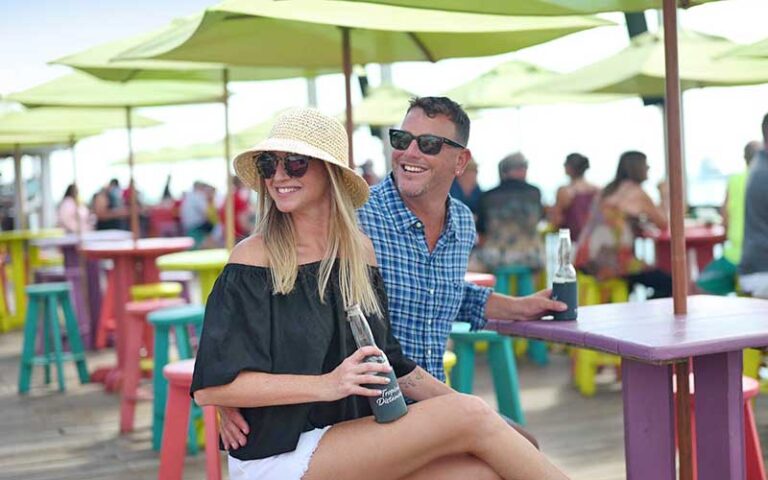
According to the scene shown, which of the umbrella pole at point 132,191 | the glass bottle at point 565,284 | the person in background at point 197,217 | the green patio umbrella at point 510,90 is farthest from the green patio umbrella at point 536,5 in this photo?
the person in background at point 197,217

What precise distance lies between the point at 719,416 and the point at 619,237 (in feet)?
10.5

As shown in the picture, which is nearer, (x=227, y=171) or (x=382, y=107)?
(x=227, y=171)

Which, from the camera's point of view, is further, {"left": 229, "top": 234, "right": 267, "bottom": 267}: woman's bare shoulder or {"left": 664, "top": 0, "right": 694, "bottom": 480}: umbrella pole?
{"left": 664, "top": 0, "right": 694, "bottom": 480}: umbrella pole

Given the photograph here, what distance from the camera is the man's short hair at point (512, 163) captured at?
6.68 m

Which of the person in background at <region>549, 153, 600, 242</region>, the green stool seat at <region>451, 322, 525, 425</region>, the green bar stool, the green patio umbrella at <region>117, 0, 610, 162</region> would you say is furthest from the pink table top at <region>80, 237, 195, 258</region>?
the green stool seat at <region>451, 322, 525, 425</region>

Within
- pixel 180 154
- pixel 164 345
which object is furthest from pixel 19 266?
pixel 180 154

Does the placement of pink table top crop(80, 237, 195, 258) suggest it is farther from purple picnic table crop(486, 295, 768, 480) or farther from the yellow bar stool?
purple picnic table crop(486, 295, 768, 480)

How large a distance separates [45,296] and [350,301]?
458 centimetres

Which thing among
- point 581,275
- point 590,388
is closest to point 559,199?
point 581,275

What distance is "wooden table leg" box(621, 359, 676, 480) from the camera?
97.1 inches

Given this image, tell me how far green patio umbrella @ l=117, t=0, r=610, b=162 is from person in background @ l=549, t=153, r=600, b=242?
254cm

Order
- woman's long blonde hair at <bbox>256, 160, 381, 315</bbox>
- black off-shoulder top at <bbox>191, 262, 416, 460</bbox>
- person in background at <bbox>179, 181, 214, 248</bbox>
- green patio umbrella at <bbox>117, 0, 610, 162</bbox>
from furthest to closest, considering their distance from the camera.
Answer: person in background at <bbox>179, 181, 214, 248</bbox>, green patio umbrella at <bbox>117, 0, 610, 162</bbox>, woman's long blonde hair at <bbox>256, 160, 381, 315</bbox>, black off-shoulder top at <bbox>191, 262, 416, 460</bbox>

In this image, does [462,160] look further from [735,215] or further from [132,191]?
[132,191]

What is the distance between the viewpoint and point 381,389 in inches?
81.3
